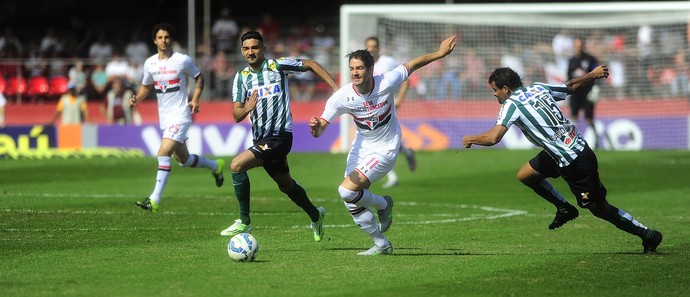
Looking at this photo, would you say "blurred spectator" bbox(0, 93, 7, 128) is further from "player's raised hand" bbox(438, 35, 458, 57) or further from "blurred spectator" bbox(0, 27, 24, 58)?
"player's raised hand" bbox(438, 35, 458, 57)

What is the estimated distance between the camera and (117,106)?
103 feet

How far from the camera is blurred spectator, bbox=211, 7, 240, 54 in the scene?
3462 cm

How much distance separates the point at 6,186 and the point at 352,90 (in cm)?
1041

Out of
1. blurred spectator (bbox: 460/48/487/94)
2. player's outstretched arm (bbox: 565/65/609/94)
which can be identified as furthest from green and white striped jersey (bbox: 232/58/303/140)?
blurred spectator (bbox: 460/48/487/94)

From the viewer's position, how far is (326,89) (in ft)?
106

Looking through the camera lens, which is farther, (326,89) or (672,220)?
(326,89)

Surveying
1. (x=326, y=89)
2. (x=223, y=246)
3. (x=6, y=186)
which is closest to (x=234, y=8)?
(x=326, y=89)

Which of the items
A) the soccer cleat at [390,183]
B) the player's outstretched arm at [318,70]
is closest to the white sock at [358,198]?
the player's outstretched arm at [318,70]

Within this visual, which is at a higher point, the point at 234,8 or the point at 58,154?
the point at 234,8

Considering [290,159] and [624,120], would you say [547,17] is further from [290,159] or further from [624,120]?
[290,159]

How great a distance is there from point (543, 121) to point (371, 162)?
5.52 ft

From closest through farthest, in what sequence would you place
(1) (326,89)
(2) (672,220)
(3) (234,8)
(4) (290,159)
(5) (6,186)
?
(2) (672,220) < (5) (6,186) < (4) (290,159) < (1) (326,89) < (3) (234,8)

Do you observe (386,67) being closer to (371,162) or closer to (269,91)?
(269,91)

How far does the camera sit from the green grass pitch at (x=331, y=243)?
9.56 m
